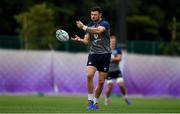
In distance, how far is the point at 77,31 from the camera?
5041 cm

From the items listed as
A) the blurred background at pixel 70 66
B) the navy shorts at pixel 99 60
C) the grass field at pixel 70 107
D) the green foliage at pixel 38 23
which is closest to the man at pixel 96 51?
the navy shorts at pixel 99 60

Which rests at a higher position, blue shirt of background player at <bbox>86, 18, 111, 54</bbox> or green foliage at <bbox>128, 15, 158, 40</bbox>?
blue shirt of background player at <bbox>86, 18, 111, 54</bbox>

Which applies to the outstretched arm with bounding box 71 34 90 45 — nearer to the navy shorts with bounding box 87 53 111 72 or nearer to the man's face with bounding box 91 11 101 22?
the navy shorts with bounding box 87 53 111 72

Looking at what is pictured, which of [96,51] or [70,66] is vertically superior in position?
[96,51]

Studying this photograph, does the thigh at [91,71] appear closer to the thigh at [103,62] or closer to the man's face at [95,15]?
the thigh at [103,62]

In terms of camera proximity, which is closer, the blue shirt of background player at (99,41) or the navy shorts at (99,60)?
the blue shirt of background player at (99,41)

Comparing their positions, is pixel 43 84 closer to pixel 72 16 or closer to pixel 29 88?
pixel 29 88

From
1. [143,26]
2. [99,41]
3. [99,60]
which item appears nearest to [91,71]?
[99,60]

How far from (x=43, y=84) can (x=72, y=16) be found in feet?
73.5

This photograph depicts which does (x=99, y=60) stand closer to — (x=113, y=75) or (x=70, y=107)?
(x=70, y=107)

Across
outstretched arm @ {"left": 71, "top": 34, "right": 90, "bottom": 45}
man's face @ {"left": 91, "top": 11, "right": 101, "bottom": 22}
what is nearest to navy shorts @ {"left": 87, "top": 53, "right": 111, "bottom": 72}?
outstretched arm @ {"left": 71, "top": 34, "right": 90, "bottom": 45}

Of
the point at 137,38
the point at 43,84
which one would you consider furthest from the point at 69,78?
the point at 137,38

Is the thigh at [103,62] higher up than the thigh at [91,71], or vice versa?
the thigh at [103,62]

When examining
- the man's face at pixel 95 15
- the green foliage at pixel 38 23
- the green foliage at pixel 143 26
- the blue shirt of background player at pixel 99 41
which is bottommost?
the green foliage at pixel 143 26
